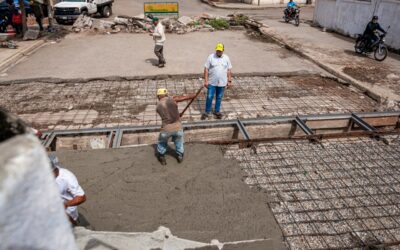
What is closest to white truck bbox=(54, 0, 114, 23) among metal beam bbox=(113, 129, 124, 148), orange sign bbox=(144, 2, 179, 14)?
orange sign bbox=(144, 2, 179, 14)

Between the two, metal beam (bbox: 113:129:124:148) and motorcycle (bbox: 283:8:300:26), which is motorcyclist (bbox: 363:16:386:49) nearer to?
motorcycle (bbox: 283:8:300:26)

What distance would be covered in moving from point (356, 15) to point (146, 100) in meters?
12.6

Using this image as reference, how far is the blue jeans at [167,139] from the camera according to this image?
493 centimetres

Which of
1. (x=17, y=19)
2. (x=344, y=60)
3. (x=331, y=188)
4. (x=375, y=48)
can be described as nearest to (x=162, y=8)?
(x=17, y=19)

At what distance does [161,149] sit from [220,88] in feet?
8.46

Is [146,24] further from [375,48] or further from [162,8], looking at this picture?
[375,48]

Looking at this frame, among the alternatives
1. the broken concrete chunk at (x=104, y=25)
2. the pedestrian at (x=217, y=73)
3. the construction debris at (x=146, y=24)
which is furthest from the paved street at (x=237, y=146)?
the broken concrete chunk at (x=104, y=25)

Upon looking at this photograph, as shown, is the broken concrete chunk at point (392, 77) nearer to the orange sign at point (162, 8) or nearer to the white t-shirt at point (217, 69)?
the white t-shirt at point (217, 69)

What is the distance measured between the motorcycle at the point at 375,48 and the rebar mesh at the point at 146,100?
12.0ft

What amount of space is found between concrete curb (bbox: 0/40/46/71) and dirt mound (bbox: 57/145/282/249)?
7633 mm

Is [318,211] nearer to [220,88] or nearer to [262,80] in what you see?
[220,88]

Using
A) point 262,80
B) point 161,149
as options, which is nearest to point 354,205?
point 161,149

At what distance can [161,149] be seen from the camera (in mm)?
5109

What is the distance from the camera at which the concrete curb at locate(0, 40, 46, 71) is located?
1103cm
